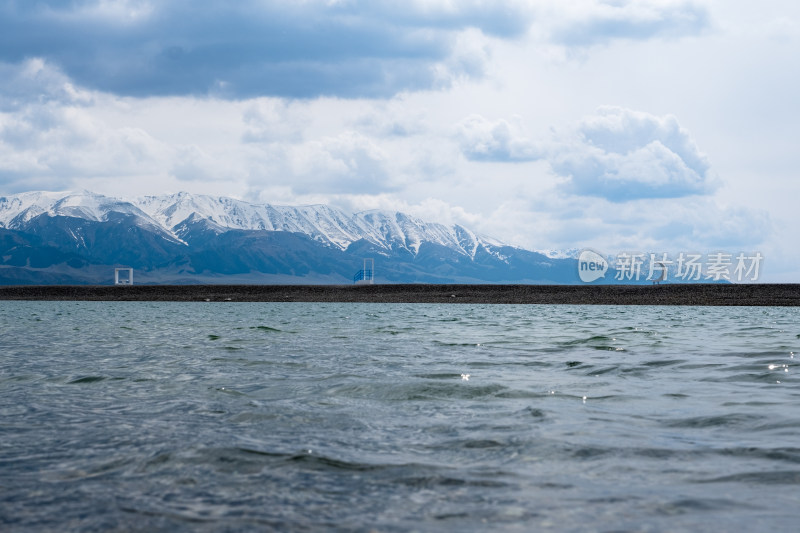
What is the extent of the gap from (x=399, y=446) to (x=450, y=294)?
96.4 meters

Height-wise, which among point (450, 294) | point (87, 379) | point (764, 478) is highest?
point (764, 478)

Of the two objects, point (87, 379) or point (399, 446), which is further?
point (87, 379)

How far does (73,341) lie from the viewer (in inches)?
1118

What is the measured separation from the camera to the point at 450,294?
347 ft

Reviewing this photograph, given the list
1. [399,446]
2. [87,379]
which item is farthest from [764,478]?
[87,379]

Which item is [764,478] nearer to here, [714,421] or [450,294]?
[714,421]

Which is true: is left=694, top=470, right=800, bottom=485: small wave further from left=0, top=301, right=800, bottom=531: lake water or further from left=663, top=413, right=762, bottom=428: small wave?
left=663, top=413, right=762, bottom=428: small wave

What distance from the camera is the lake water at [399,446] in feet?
22.6

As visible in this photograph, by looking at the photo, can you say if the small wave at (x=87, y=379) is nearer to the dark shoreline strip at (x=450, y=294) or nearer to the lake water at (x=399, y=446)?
the lake water at (x=399, y=446)

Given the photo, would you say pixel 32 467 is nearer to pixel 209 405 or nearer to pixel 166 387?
pixel 209 405

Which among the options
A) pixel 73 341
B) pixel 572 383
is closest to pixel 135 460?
pixel 572 383
